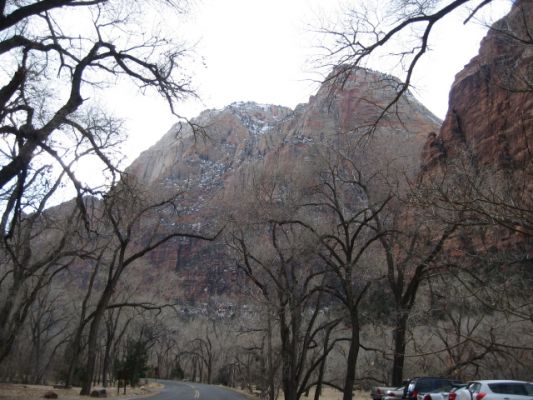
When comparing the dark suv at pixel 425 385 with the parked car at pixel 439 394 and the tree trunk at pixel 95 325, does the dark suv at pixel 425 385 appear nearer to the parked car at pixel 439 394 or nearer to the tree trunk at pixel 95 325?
the parked car at pixel 439 394

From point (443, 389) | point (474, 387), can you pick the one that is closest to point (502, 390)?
point (474, 387)

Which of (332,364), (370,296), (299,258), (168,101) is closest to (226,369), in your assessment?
(332,364)

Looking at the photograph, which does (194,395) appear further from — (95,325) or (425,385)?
(425,385)

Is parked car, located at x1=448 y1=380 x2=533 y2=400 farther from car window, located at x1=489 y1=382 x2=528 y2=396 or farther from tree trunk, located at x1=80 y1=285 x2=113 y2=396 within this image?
tree trunk, located at x1=80 y1=285 x2=113 y2=396

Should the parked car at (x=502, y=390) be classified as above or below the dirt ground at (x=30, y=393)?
above

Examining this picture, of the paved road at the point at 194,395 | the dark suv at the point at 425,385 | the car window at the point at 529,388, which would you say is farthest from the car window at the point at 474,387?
the paved road at the point at 194,395

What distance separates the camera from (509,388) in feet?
43.2

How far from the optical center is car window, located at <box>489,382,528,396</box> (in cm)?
1305

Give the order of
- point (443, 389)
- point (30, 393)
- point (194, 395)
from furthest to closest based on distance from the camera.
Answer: point (194, 395) → point (30, 393) → point (443, 389)

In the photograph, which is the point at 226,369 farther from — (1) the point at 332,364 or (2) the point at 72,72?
(2) the point at 72,72

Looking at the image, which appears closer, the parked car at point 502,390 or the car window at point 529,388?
the parked car at point 502,390

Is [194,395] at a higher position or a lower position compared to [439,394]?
lower

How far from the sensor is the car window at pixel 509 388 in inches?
514

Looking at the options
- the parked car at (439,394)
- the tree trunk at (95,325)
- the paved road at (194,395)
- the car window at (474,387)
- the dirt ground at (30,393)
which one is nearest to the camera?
the car window at (474,387)
